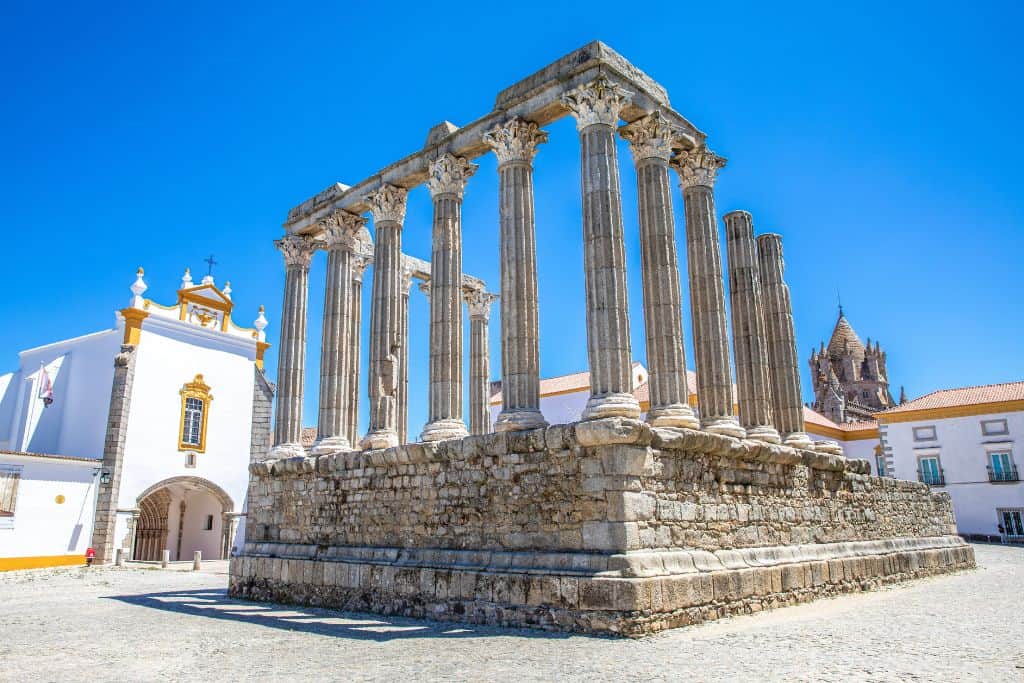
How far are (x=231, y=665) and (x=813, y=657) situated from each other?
215 inches

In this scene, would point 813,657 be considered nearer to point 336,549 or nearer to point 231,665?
point 231,665

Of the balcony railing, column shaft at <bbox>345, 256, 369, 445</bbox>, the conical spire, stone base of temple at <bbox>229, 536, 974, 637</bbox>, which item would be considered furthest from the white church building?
the conical spire

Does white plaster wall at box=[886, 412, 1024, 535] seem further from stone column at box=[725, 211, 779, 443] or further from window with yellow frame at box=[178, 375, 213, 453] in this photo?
window with yellow frame at box=[178, 375, 213, 453]

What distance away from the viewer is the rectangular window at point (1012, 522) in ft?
99.0

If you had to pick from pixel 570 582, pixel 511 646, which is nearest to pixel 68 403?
pixel 570 582

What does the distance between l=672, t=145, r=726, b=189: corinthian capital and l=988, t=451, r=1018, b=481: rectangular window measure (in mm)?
25117

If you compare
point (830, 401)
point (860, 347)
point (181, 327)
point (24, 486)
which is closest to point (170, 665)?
point (24, 486)

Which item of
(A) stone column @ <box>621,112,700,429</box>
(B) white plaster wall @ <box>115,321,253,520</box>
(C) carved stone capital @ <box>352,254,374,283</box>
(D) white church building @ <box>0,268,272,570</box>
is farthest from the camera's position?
(B) white plaster wall @ <box>115,321,253,520</box>

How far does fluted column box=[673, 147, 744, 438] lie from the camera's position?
12.0 meters

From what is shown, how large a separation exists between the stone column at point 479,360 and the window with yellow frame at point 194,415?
1270 cm

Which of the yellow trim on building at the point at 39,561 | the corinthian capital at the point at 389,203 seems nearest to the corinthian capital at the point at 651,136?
the corinthian capital at the point at 389,203

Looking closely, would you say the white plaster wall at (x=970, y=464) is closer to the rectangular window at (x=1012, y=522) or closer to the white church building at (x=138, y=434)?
the rectangular window at (x=1012, y=522)

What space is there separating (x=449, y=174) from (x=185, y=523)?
2100 cm

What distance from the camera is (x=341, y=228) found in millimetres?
15797
